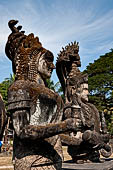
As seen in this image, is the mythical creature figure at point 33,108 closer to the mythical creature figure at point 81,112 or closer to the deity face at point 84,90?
the mythical creature figure at point 81,112

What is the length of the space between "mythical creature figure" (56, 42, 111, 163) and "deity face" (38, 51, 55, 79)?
0.93 meters

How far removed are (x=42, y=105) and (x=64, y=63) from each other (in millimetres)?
2786

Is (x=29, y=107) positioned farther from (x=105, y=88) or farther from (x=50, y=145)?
(x=105, y=88)

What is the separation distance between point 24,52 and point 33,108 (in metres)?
0.77

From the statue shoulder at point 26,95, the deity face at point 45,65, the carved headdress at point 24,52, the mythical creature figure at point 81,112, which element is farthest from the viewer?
the mythical creature figure at point 81,112

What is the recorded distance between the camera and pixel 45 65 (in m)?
3.07

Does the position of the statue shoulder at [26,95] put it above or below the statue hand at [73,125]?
above

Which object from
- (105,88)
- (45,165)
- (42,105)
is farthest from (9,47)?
(105,88)

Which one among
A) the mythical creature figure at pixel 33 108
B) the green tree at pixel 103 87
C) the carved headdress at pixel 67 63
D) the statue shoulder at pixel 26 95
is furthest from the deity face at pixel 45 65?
the green tree at pixel 103 87

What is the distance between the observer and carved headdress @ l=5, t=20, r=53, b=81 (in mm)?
2885

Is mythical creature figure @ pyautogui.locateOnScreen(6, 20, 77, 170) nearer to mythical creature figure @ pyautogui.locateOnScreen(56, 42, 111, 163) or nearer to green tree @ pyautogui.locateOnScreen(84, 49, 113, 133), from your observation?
mythical creature figure @ pyautogui.locateOnScreen(56, 42, 111, 163)

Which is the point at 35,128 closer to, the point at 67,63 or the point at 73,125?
the point at 73,125

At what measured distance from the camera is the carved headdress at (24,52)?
288 cm

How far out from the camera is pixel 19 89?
265cm
